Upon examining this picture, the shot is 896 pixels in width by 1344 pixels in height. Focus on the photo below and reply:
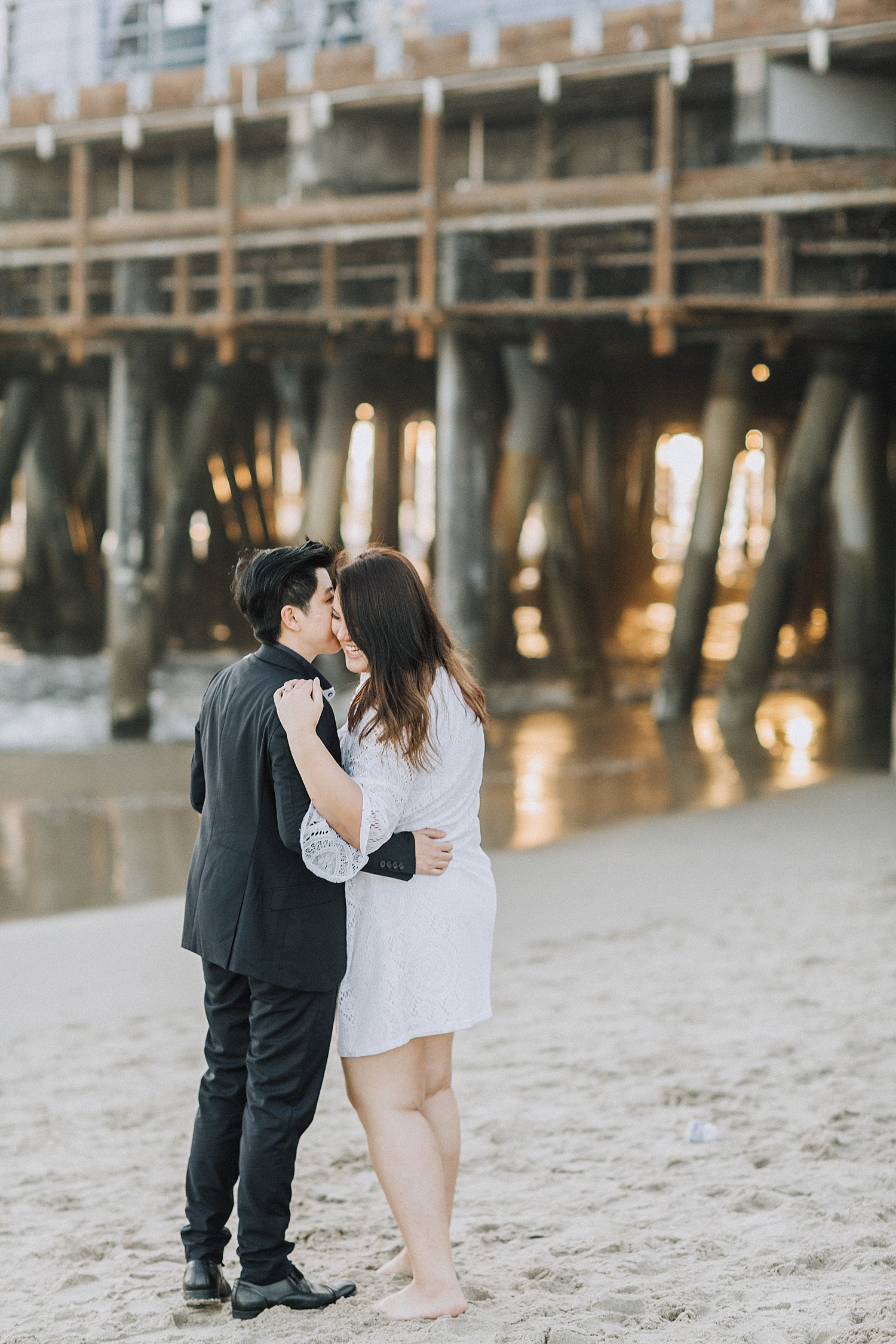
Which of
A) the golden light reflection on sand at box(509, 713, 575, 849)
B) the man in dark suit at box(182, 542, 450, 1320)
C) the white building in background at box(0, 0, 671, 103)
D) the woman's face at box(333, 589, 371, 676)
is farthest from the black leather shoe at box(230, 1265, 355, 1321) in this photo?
the white building in background at box(0, 0, 671, 103)

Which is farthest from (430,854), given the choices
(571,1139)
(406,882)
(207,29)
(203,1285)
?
(207,29)

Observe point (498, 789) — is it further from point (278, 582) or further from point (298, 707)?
point (298, 707)

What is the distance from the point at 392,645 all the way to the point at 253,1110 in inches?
34.2

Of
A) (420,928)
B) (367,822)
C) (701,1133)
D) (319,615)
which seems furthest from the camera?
(701,1133)

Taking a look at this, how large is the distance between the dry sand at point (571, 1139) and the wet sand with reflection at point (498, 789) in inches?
68.5

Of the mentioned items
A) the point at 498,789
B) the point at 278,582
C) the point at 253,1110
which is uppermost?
the point at 278,582

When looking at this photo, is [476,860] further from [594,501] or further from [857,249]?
[594,501]

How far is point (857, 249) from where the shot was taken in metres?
11.3

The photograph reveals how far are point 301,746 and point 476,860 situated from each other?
1.34ft

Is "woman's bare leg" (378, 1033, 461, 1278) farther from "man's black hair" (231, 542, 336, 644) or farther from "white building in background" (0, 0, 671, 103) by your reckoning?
"white building in background" (0, 0, 671, 103)

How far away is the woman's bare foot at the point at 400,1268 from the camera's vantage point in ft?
9.37

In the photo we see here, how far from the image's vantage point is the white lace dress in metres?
2.58

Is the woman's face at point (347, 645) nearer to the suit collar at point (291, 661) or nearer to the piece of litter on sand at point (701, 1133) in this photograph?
the suit collar at point (291, 661)

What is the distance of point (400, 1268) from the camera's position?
9.39 ft
